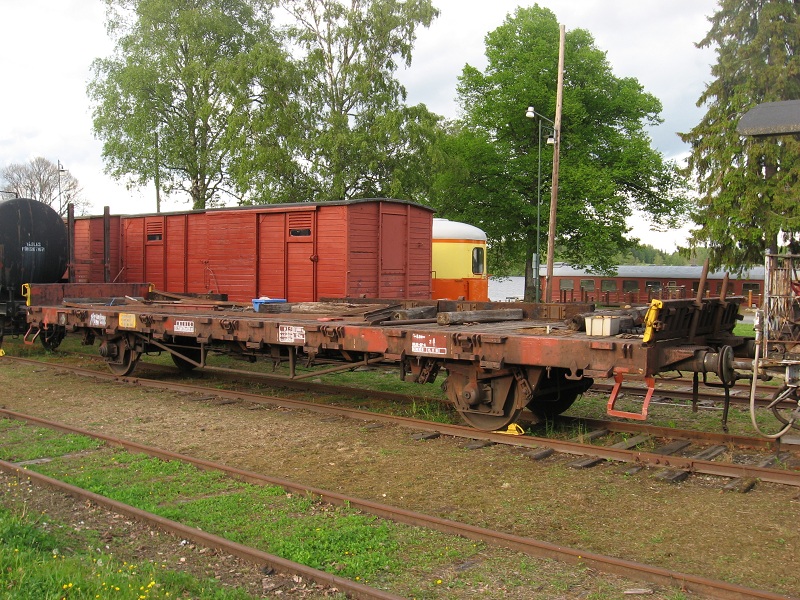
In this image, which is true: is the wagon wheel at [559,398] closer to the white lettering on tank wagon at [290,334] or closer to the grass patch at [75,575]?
the white lettering on tank wagon at [290,334]

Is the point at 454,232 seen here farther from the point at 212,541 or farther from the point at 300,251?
the point at 212,541

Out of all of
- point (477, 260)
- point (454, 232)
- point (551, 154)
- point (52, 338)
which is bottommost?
point (52, 338)

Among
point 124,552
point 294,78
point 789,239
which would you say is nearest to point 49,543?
point 124,552

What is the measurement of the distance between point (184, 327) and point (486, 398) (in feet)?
15.9

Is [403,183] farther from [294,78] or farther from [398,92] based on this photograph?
[294,78]

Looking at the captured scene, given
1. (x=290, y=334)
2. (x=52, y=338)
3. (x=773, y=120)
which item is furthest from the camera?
(x=52, y=338)

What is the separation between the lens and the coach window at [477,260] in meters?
24.1

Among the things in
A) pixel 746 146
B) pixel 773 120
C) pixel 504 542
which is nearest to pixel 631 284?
pixel 746 146

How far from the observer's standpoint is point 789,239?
24.7 m

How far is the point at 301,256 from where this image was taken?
50.8 feet

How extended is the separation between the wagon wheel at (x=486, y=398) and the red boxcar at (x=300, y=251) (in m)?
6.71

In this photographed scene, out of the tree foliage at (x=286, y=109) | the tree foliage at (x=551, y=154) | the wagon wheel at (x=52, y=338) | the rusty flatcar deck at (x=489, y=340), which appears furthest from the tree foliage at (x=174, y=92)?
the rusty flatcar deck at (x=489, y=340)

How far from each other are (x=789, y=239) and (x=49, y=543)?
25.8 meters

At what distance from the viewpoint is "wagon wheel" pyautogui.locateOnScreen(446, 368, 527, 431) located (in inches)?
309
